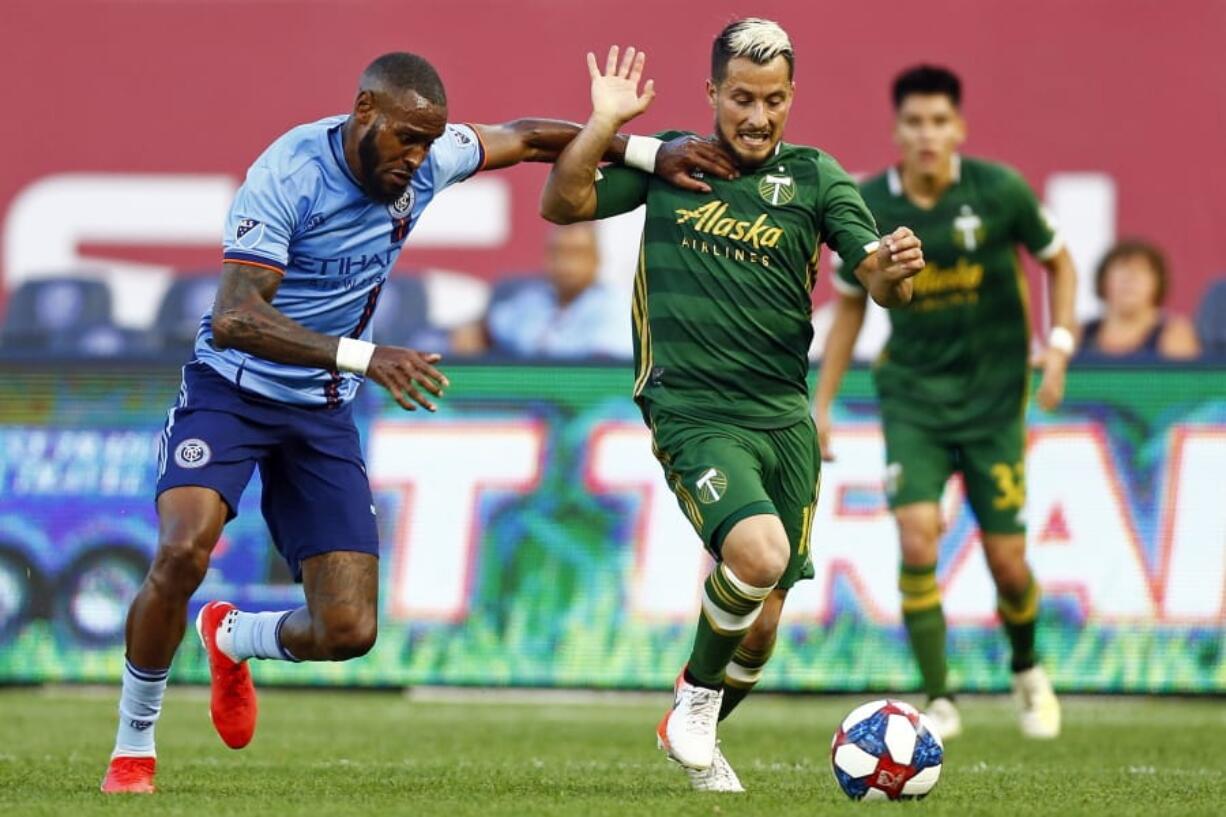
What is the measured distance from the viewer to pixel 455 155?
24.7 feet

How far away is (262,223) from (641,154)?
1364 mm

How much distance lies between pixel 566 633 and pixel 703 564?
2.75 feet

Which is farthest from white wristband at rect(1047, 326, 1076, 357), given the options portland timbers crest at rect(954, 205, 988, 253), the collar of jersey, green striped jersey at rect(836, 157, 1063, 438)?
the collar of jersey

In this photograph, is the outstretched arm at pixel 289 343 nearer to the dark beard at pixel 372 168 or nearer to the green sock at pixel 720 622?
the dark beard at pixel 372 168

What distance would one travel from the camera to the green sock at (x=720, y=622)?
705cm

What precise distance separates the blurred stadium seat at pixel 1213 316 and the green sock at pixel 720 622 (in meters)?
6.54

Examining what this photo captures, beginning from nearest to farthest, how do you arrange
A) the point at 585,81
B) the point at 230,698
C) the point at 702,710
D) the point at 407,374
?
the point at 407,374, the point at 702,710, the point at 230,698, the point at 585,81

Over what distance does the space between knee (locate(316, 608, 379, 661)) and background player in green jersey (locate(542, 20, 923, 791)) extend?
103 centimetres

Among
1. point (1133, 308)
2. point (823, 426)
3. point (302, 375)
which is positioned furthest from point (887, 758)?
point (1133, 308)

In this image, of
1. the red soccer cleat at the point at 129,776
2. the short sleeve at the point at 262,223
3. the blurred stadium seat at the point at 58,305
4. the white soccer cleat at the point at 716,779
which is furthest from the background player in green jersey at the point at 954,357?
the blurred stadium seat at the point at 58,305

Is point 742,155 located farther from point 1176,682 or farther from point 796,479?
point 1176,682

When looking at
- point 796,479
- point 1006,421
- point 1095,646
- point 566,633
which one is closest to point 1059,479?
point 1095,646

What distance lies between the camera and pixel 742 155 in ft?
24.1

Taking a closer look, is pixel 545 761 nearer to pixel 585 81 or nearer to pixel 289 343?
pixel 289 343
